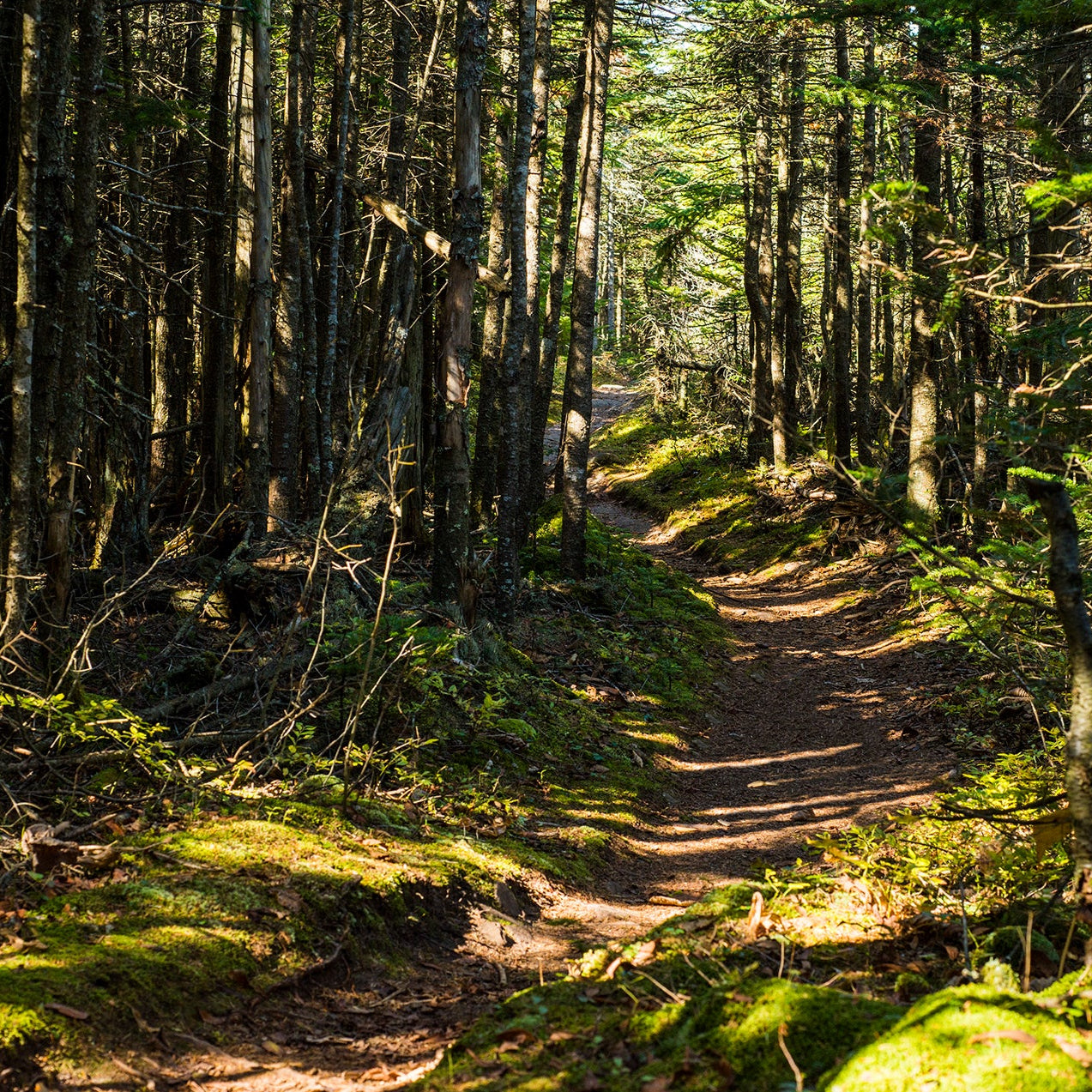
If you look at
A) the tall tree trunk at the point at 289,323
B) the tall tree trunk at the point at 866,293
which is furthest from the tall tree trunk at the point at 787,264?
the tall tree trunk at the point at 289,323

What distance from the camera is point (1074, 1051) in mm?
2000

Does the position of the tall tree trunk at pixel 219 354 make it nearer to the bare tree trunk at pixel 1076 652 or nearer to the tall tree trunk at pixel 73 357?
the tall tree trunk at pixel 73 357

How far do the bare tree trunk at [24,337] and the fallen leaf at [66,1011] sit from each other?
248 cm

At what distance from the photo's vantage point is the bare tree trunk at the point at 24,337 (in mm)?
4910

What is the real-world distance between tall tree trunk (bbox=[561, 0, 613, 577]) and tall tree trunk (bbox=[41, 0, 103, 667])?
334 inches

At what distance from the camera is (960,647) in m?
11.0

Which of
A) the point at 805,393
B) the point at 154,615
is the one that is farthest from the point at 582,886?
the point at 805,393

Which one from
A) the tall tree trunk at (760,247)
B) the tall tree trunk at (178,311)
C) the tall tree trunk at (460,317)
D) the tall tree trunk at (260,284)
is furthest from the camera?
the tall tree trunk at (760,247)

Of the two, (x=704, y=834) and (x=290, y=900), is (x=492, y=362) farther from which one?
(x=290, y=900)

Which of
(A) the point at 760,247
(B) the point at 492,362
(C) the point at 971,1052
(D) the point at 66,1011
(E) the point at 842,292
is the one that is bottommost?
(D) the point at 66,1011

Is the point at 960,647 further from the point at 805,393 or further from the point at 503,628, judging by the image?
the point at 805,393

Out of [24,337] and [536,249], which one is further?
[536,249]

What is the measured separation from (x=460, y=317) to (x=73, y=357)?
4.02 metres

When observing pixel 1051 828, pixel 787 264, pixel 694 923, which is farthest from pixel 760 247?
pixel 694 923
